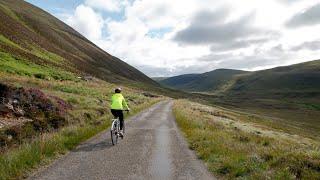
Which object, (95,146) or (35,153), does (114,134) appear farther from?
(35,153)

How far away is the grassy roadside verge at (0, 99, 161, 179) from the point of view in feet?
39.5

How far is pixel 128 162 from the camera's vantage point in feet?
49.8

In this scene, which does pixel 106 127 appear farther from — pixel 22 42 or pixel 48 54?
pixel 48 54

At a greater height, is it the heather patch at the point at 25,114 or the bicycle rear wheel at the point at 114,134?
the heather patch at the point at 25,114

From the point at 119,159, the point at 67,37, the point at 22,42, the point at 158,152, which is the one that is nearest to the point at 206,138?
the point at 158,152

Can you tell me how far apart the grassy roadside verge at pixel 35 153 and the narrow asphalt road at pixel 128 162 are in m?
0.45

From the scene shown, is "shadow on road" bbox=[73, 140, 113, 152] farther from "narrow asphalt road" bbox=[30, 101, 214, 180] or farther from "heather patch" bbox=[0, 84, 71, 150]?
"heather patch" bbox=[0, 84, 71, 150]

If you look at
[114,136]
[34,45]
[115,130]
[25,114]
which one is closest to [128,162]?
[114,136]

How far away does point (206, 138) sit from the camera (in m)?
22.3

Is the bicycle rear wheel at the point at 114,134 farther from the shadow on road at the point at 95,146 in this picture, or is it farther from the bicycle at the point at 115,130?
the shadow on road at the point at 95,146

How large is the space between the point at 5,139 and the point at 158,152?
7074 millimetres

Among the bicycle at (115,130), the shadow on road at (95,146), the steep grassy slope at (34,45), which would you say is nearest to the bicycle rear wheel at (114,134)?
the bicycle at (115,130)

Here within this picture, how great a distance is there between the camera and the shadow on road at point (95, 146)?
17.5 meters

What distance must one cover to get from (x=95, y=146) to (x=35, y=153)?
4651 millimetres
